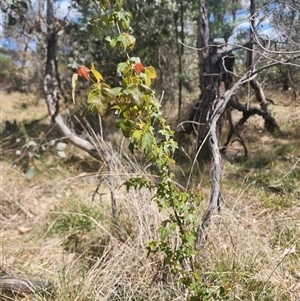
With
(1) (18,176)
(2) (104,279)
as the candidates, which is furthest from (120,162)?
(1) (18,176)

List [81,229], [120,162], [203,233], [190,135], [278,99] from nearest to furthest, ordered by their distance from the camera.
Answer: [203,233] < [120,162] < [81,229] < [190,135] < [278,99]

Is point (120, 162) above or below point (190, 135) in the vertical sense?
above

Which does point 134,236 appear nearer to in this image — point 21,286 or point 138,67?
point 21,286

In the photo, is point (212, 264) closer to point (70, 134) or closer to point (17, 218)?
point (17, 218)

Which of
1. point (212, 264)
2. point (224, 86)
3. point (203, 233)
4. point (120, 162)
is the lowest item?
point (212, 264)

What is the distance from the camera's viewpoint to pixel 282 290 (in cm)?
195

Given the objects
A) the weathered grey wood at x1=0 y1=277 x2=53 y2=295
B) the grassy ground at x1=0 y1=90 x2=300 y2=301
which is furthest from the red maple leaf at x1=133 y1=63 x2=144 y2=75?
the weathered grey wood at x1=0 y1=277 x2=53 y2=295

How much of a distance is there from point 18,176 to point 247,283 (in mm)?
2859

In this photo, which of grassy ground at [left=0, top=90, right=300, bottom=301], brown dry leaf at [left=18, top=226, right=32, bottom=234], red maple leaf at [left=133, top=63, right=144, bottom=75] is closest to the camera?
red maple leaf at [left=133, top=63, right=144, bottom=75]

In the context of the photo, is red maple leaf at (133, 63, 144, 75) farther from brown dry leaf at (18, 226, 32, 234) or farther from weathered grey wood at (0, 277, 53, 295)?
brown dry leaf at (18, 226, 32, 234)

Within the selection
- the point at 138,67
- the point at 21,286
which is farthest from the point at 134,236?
the point at 138,67

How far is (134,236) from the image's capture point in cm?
249

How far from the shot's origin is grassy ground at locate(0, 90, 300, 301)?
2.04 metres

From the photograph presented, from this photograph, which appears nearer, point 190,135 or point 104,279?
point 104,279
